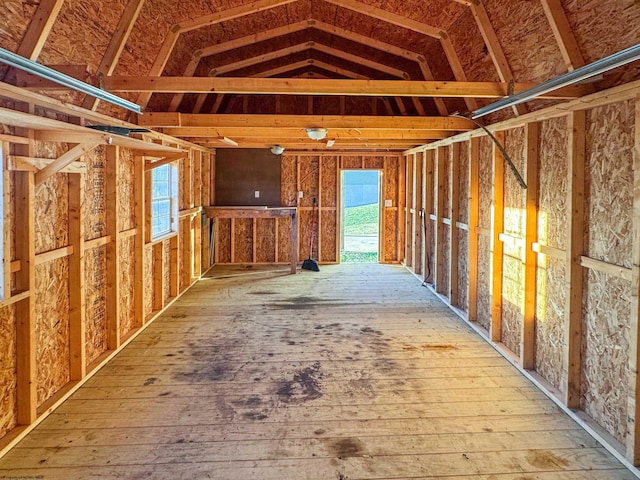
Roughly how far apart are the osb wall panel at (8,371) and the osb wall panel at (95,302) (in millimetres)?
1027

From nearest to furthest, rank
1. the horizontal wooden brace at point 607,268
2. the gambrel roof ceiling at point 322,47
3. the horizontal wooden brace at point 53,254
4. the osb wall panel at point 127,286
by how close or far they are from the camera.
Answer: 1. the horizontal wooden brace at point 607,268
2. the gambrel roof ceiling at point 322,47
3. the horizontal wooden brace at point 53,254
4. the osb wall panel at point 127,286

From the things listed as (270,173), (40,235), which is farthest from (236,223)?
(40,235)

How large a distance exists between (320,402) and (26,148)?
2.77m

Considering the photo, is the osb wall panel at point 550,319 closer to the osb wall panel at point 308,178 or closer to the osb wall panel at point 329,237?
the osb wall panel at point 329,237

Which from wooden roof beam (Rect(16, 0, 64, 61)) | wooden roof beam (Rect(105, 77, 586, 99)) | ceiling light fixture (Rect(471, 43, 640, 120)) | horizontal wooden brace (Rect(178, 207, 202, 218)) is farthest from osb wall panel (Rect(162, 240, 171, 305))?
ceiling light fixture (Rect(471, 43, 640, 120))

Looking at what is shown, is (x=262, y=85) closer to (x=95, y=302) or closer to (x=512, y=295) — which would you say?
(x=95, y=302)

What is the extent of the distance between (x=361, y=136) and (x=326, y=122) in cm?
125

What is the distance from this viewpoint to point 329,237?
9789 millimetres

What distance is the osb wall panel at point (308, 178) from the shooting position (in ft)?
31.4

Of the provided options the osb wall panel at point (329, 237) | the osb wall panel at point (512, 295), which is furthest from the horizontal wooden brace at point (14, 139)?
the osb wall panel at point (329, 237)

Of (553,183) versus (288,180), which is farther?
(288,180)

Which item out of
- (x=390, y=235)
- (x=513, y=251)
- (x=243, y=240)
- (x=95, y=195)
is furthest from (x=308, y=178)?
(x=95, y=195)

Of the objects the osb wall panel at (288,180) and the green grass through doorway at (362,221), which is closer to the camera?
the osb wall panel at (288,180)

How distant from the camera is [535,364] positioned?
155 inches
